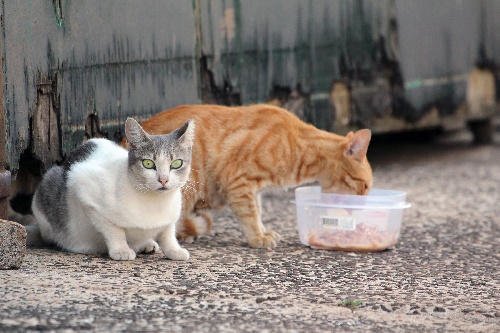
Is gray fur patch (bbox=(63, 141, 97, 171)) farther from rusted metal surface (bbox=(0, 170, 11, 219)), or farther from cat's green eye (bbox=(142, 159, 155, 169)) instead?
cat's green eye (bbox=(142, 159, 155, 169))

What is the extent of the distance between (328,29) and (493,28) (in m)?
2.87

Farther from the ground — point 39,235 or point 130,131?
point 130,131

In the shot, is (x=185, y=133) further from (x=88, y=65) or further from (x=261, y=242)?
(x=88, y=65)

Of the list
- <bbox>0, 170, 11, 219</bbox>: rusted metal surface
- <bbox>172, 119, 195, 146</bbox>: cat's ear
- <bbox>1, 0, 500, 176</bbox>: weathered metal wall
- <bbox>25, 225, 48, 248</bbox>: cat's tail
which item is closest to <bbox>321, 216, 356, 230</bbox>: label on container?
<bbox>172, 119, 195, 146</bbox>: cat's ear

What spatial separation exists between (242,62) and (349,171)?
1.41 m

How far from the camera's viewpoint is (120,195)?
383 centimetres

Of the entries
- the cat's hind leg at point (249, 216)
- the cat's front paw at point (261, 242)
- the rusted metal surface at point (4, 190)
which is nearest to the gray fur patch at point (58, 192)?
the rusted metal surface at point (4, 190)

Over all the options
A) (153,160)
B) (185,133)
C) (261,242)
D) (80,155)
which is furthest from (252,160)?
(80,155)

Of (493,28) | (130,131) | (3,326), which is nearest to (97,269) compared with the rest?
(130,131)

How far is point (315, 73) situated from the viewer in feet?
20.6

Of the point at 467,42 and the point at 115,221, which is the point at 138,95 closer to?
the point at 115,221

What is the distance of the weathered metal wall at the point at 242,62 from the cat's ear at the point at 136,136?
31.0 inches

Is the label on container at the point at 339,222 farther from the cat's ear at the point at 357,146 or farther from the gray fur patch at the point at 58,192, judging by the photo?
the gray fur patch at the point at 58,192

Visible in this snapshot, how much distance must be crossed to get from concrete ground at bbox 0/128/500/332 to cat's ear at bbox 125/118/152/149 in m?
0.60
